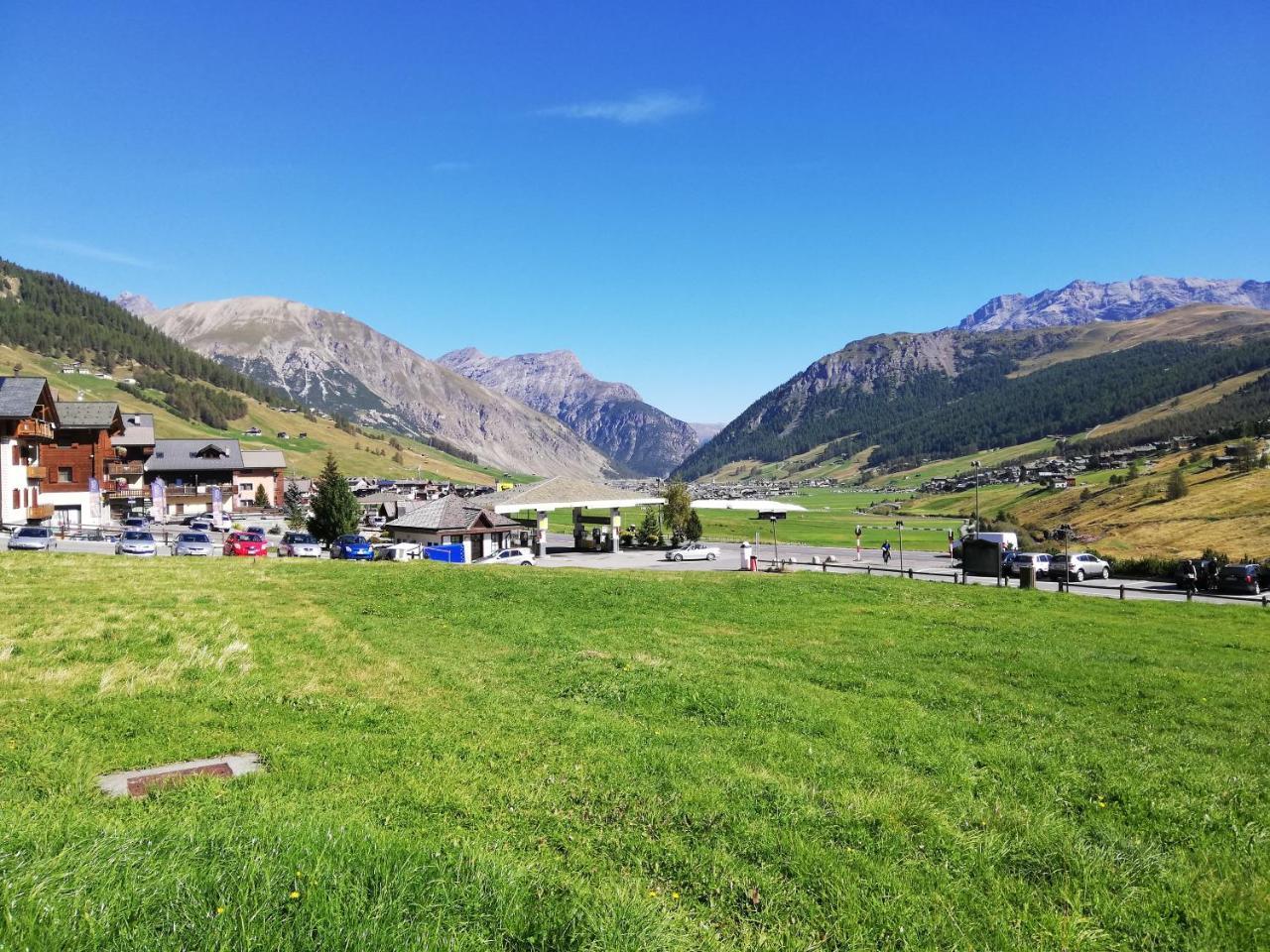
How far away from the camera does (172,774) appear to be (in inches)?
333

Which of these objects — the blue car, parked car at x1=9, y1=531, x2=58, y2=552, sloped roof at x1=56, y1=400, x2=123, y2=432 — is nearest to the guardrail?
the blue car

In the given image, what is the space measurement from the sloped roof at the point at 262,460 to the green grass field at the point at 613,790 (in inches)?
4776

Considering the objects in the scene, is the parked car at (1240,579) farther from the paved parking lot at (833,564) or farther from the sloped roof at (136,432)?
the sloped roof at (136,432)

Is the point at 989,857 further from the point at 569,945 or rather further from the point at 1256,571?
the point at 1256,571

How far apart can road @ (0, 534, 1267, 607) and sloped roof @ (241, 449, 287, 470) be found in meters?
75.2

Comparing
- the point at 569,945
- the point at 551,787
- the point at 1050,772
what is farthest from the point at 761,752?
the point at 569,945

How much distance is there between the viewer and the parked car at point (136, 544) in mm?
43156

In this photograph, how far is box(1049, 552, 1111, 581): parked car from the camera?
46.6 metres

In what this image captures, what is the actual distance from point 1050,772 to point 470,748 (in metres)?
7.57

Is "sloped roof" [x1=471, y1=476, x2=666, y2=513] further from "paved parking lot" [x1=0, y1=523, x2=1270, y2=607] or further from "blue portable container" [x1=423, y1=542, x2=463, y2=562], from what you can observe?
"blue portable container" [x1=423, y1=542, x2=463, y2=562]

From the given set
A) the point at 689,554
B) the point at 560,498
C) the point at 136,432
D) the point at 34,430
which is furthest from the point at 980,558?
the point at 136,432

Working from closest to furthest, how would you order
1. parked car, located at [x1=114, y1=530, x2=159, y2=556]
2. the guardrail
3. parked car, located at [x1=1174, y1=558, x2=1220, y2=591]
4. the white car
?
1. the guardrail
2. parked car, located at [x1=1174, y1=558, x2=1220, y2=591]
3. parked car, located at [x1=114, y1=530, x2=159, y2=556]
4. the white car

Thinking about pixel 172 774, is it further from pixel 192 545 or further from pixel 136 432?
pixel 136 432

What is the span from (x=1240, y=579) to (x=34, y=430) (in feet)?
288
